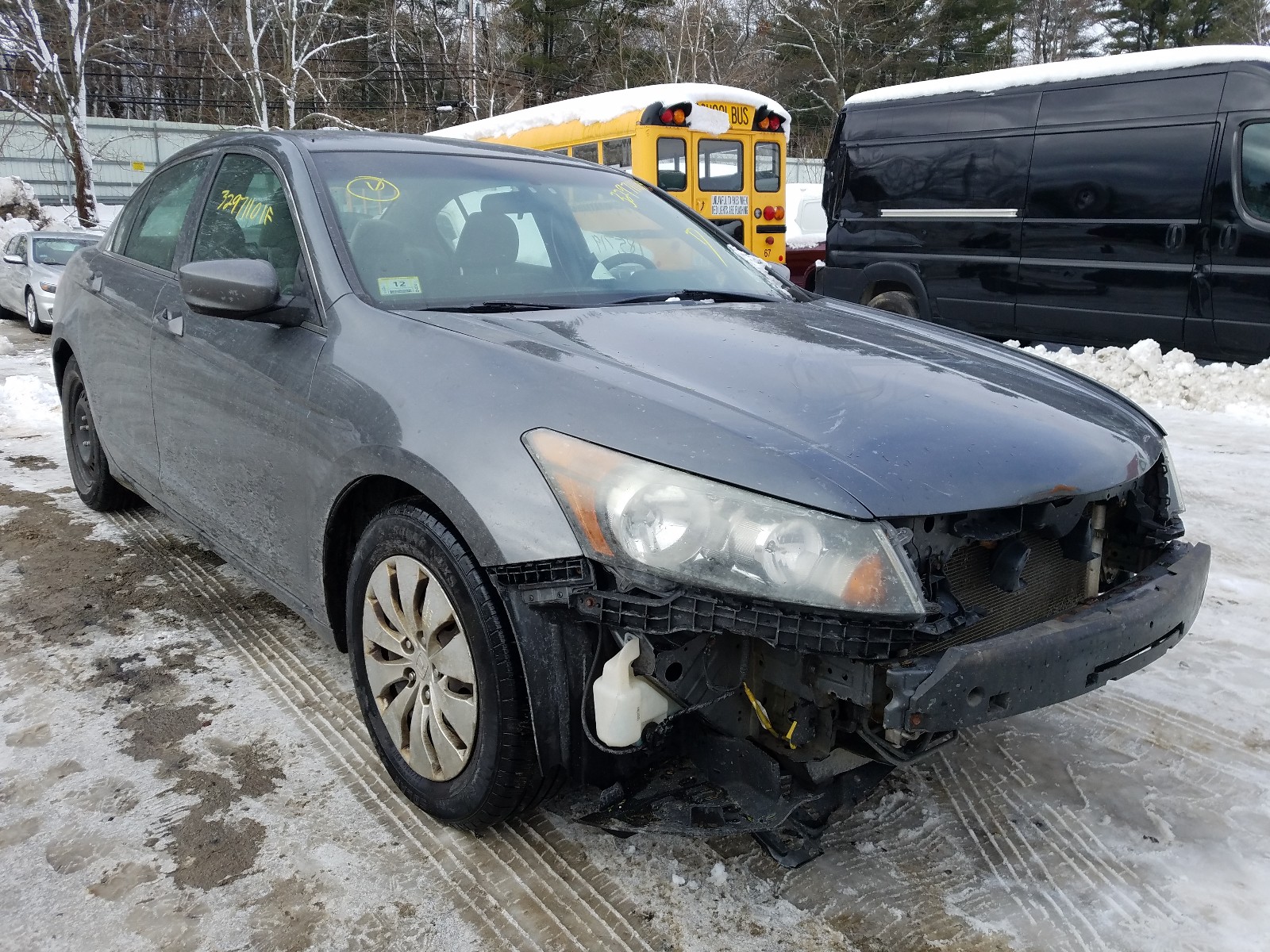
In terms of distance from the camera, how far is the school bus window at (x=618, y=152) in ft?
40.5

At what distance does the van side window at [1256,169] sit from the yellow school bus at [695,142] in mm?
5356

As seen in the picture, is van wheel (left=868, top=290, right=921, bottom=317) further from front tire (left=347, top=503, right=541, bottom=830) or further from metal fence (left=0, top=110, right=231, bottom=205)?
metal fence (left=0, top=110, right=231, bottom=205)

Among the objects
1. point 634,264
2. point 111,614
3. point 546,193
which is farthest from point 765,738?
point 111,614

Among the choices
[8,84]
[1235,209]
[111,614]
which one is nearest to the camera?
[111,614]

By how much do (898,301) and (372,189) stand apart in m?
7.26

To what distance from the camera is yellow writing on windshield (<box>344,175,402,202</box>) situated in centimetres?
290

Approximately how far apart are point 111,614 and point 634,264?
2.28m

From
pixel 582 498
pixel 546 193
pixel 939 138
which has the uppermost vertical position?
pixel 939 138

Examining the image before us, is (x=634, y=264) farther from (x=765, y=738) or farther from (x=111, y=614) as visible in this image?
(x=111, y=614)

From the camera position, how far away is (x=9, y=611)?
3.71 meters

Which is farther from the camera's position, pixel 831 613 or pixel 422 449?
pixel 422 449

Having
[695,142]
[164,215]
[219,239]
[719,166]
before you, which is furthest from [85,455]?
[719,166]

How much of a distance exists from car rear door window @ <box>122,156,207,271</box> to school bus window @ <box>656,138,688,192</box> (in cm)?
867

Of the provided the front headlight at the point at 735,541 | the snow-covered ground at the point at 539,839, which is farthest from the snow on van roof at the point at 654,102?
the front headlight at the point at 735,541
